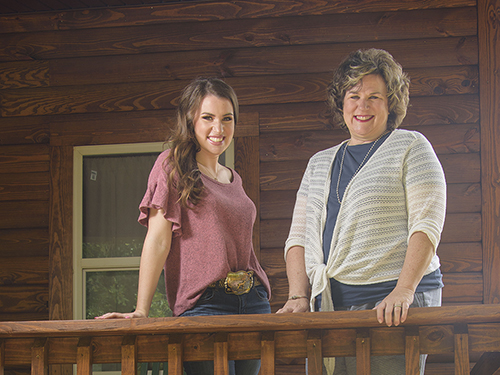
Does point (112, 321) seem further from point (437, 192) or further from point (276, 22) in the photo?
point (276, 22)

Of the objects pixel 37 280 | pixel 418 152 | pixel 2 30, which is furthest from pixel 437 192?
pixel 2 30

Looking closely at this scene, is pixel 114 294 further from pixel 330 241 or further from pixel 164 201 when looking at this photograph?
pixel 330 241

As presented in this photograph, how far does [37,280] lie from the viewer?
3355 millimetres

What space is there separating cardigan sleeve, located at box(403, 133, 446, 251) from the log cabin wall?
1618mm

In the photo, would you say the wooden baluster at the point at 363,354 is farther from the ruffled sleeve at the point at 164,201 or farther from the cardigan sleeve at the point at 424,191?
the ruffled sleeve at the point at 164,201

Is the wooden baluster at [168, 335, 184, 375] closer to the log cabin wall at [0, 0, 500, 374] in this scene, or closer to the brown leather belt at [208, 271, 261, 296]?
the brown leather belt at [208, 271, 261, 296]

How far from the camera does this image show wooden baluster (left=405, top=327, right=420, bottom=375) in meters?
1.45

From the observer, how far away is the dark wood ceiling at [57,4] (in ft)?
11.2

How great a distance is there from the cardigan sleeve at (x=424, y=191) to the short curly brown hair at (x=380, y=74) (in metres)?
0.17

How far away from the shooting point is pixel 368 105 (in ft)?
5.74

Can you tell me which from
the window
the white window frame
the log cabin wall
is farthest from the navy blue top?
the window

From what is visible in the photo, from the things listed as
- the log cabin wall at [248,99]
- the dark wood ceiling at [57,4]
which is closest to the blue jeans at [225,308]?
the log cabin wall at [248,99]

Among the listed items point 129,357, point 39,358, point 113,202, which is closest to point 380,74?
point 129,357

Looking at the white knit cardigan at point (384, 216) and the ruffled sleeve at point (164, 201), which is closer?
the white knit cardigan at point (384, 216)
